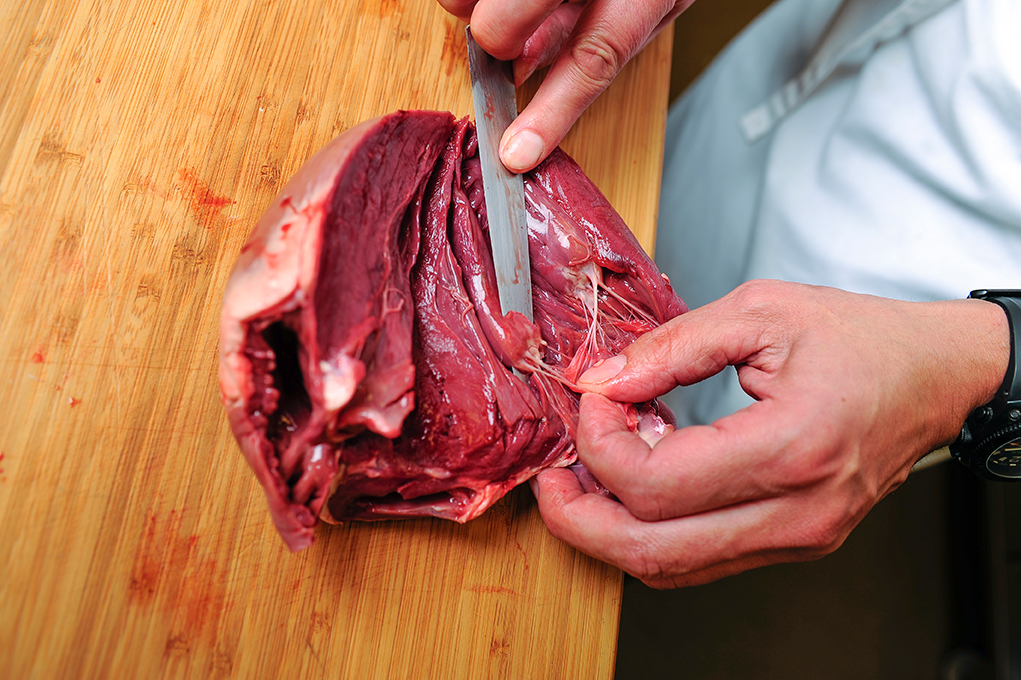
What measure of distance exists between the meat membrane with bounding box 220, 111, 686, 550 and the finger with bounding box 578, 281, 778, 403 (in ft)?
0.37

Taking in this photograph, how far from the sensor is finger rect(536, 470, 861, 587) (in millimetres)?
1536

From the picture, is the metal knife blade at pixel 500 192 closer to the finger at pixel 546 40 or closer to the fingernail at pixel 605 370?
the finger at pixel 546 40

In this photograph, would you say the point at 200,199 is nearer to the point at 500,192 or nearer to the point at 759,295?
the point at 500,192

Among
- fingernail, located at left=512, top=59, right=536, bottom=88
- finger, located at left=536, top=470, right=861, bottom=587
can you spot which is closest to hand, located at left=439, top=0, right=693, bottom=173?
fingernail, located at left=512, top=59, right=536, bottom=88

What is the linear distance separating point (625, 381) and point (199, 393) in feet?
4.24

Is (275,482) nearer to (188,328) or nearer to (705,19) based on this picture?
(188,328)

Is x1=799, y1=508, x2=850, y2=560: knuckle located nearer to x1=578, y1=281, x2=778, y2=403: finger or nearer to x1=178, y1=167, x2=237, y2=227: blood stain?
x1=578, y1=281, x2=778, y2=403: finger

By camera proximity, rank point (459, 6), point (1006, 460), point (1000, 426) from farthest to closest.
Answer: point (459, 6) < point (1006, 460) < point (1000, 426)

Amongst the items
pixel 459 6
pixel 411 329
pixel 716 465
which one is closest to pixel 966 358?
pixel 716 465

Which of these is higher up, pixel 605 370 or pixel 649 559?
pixel 605 370

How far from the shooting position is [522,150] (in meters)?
1.85

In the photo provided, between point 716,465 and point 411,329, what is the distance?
0.86m

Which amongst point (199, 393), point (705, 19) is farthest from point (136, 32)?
point (705, 19)

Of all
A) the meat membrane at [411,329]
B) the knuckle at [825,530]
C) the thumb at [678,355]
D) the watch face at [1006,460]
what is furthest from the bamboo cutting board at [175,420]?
the watch face at [1006,460]
